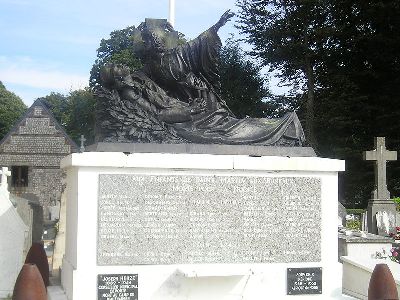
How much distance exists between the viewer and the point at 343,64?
31.7 metres

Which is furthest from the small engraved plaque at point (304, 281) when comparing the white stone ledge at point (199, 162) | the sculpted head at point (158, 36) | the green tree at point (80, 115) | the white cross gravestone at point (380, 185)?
the green tree at point (80, 115)

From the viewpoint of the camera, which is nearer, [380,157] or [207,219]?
[207,219]

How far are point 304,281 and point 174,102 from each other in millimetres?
2807

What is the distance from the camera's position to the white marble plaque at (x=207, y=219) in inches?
254

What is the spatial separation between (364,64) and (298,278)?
26.3 meters

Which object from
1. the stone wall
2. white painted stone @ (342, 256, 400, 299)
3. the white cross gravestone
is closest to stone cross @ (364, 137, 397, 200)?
the white cross gravestone

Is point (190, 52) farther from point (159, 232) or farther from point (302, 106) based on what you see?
point (302, 106)

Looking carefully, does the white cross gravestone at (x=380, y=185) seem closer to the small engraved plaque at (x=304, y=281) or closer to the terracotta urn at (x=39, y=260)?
the small engraved plaque at (x=304, y=281)

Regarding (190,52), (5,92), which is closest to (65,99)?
(5,92)

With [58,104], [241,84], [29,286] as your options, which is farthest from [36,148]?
[58,104]

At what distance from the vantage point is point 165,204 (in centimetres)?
658

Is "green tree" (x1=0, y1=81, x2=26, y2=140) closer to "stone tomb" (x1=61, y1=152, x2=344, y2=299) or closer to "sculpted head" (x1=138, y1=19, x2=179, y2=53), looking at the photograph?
"sculpted head" (x1=138, y1=19, x2=179, y2=53)

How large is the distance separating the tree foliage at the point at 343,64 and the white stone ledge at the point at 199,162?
2129 centimetres

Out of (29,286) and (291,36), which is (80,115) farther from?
(29,286)
